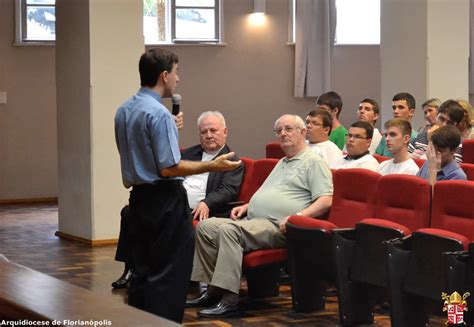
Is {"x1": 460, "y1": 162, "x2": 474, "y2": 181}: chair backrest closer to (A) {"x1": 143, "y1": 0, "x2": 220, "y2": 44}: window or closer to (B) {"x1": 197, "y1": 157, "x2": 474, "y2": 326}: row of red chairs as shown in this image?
(B) {"x1": 197, "y1": 157, "x2": 474, "y2": 326}: row of red chairs

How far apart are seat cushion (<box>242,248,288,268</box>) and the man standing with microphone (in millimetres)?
1329

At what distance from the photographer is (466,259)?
399 centimetres

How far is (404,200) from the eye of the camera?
189 inches

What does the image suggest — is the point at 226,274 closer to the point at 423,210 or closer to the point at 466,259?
the point at 423,210

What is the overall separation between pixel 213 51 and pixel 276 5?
112 cm

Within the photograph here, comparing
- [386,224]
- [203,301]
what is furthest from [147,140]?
[203,301]

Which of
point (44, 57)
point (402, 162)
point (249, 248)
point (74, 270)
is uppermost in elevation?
point (44, 57)

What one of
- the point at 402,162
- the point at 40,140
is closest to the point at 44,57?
the point at 40,140

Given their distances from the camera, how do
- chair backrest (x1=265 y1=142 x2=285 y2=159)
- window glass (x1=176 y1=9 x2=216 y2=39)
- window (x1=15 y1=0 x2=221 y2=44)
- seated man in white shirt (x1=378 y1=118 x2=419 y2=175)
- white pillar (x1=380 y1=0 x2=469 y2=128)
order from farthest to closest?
window glass (x1=176 y1=9 x2=216 y2=39), window (x1=15 y1=0 x2=221 y2=44), white pillar (x1=380 y1=0 x2=469 y2=128), chair backrest (x1=265 y1=142 x2=285 y2=159), seated man in white shirt (x1=378 y1=118 x2=419 y2=175)

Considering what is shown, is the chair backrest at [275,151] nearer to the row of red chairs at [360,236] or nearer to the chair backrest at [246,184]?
the chair backrest at [246,184]

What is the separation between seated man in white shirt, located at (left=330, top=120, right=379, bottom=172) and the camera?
5992mm

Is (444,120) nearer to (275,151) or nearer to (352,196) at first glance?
(352,196)

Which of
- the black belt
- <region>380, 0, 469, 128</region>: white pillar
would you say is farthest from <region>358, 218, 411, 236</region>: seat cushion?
<region>380, 0, 469, 128</region>: white pillar

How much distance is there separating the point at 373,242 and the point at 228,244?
0.95m
